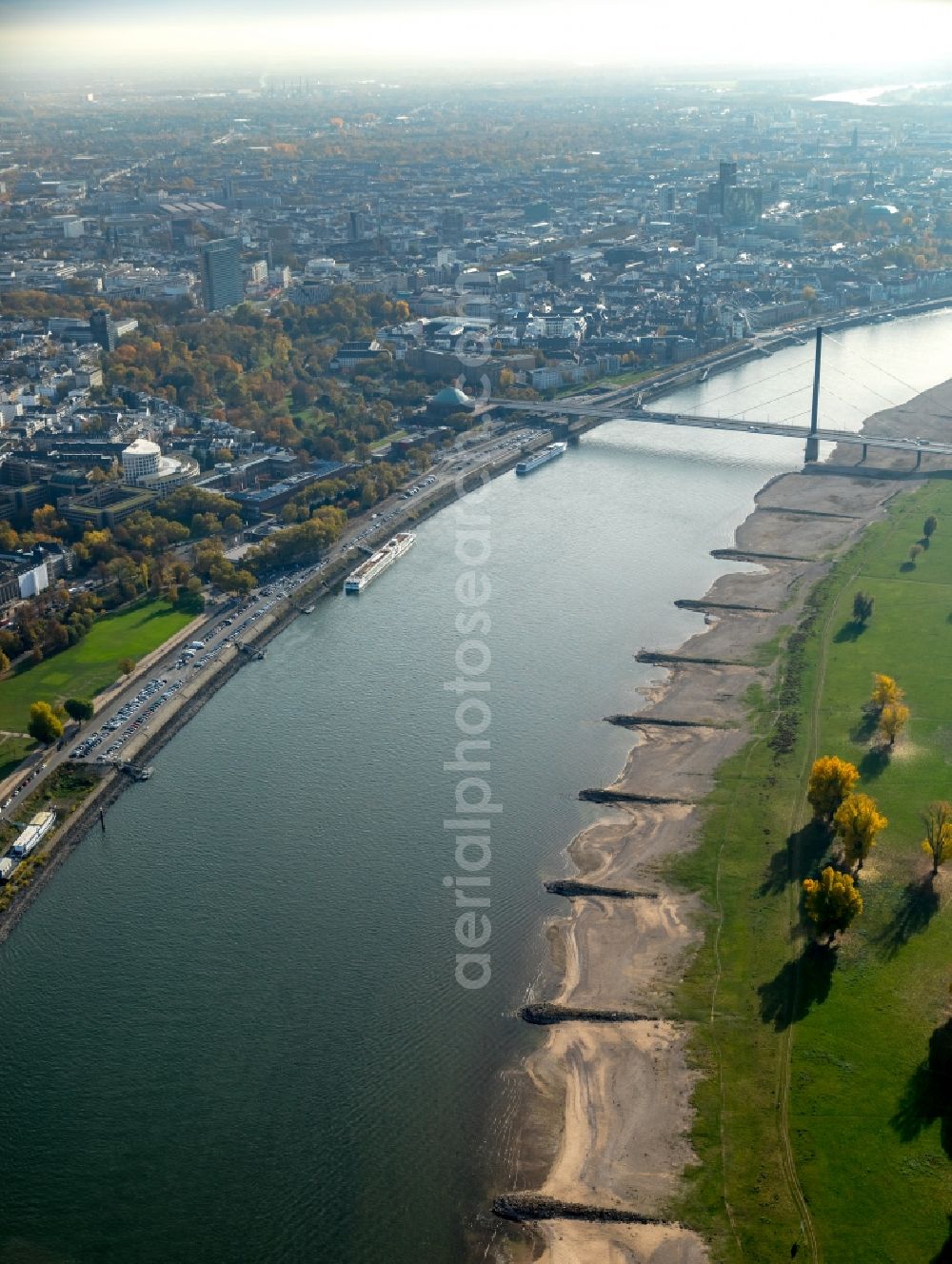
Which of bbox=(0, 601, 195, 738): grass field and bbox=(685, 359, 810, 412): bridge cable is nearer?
bbox=(0, 601, 195, 738): grass field

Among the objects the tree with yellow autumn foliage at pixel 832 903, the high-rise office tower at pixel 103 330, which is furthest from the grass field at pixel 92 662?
the high-rise office tower at pixel 103 330

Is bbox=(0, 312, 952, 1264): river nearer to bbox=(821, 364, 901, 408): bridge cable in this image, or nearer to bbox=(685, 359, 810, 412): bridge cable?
bbox=(685, 359, 810, 412): bridge cable

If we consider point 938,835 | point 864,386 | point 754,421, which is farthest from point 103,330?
point 938,835

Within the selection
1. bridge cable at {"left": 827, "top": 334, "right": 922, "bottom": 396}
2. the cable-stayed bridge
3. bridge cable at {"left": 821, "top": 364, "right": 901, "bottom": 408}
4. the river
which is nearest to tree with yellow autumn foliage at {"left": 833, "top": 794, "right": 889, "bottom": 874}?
the river

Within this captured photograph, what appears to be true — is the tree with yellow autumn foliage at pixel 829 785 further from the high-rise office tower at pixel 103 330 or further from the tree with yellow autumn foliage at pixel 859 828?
the high-rise office tower at pixel 103 330

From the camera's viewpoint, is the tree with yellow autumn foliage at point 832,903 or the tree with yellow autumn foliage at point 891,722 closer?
the tree with yellow autumn foliage at point 832,903
